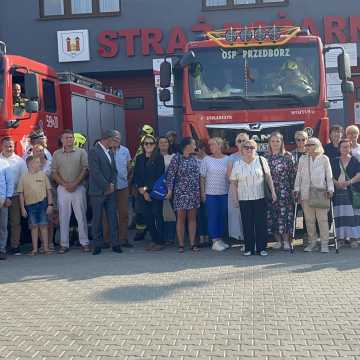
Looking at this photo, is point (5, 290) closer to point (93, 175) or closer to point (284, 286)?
point (93, 175)

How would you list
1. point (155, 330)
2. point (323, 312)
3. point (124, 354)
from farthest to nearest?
point (323, 312) → point (155, 330) → point (124, 354)

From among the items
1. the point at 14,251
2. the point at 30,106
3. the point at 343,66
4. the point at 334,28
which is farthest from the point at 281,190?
the point at 334,28

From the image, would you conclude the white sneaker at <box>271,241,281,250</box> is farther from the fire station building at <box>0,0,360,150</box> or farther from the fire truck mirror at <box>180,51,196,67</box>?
the fire station building at <box>0,0,360,150</box>

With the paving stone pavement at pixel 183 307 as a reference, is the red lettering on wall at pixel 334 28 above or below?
above

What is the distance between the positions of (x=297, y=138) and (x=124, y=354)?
565cm

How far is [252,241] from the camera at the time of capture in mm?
9516

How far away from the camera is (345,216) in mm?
9922

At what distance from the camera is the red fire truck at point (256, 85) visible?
35.6 ft

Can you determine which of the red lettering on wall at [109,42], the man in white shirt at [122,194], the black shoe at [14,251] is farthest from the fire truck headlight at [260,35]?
the red lettering on wall at [109,42]

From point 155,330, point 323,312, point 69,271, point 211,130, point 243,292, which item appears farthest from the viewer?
point 211,130

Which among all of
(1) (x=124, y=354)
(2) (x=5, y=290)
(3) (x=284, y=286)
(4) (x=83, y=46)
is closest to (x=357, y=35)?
(4) (x=83, y=46)

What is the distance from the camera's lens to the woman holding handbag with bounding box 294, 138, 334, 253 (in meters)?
9.50

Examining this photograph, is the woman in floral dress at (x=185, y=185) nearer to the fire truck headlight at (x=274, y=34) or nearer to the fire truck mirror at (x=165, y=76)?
the fire truck mirror at (x=165, y=76)

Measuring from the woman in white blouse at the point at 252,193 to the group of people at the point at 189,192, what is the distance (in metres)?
0.01
